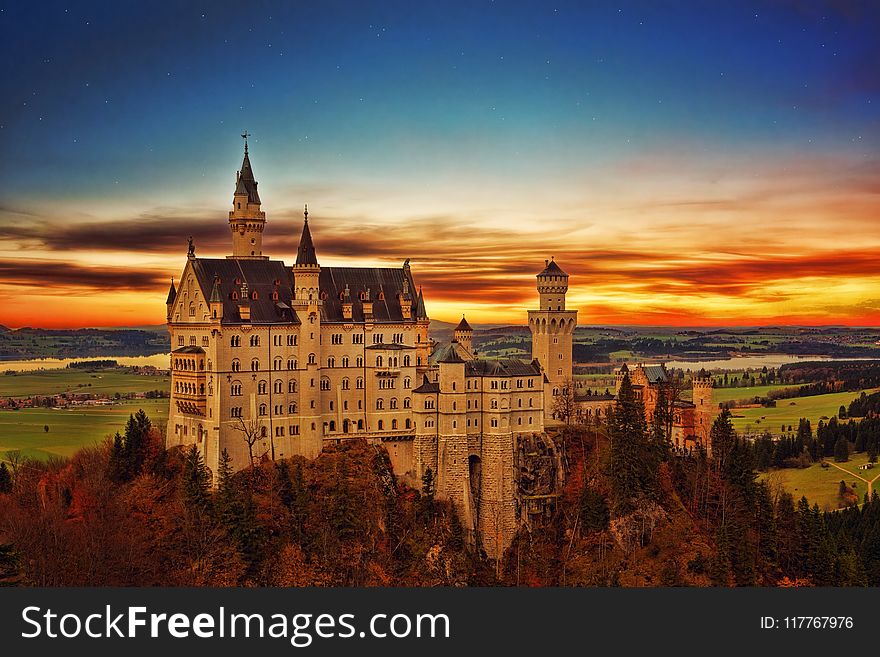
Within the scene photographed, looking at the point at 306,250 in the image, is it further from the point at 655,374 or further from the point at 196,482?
the point at 655,374

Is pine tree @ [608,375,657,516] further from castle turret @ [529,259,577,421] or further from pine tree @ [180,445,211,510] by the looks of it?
pine tree @ [180,445,211,510]

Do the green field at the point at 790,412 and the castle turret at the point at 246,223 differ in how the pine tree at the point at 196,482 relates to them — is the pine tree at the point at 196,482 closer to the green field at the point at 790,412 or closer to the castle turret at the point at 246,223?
the castle turret at the point at 246,223

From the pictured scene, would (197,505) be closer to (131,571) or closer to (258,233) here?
(131,571)

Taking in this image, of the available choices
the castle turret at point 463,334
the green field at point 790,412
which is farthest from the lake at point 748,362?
the castle turret at point 463,334

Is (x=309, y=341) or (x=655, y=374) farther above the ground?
(x=309, y=341)

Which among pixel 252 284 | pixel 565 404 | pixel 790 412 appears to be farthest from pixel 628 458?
pixel 790 412
